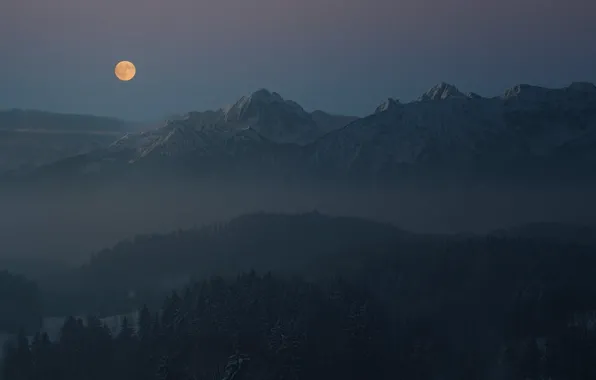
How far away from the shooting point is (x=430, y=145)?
16262 cm

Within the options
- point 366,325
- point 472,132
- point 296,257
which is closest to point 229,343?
point 366,325

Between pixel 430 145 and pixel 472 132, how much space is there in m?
10.2

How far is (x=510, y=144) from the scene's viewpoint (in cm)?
17050

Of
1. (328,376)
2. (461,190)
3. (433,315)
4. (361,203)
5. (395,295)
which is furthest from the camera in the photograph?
(461,190)

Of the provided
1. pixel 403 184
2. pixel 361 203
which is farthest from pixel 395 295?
pixel 403 184

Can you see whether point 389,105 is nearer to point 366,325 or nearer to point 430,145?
point 430,145

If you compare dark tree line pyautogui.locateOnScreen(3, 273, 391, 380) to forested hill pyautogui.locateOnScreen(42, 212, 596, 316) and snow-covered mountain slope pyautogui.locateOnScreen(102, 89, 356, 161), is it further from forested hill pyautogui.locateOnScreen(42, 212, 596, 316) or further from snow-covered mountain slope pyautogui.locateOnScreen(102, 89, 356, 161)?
snow-covered mountain slope pyautogui.locateOnScreen(102, 89, 356, 161)

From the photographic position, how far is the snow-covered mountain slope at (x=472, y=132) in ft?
536

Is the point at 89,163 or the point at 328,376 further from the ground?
the point at 89,163

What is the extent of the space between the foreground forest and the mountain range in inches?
3296

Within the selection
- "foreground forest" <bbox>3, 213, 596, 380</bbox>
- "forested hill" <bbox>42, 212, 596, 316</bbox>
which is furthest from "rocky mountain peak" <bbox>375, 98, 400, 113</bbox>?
"foreground forest" <bbox>3, 213, 596, 380</bbox>

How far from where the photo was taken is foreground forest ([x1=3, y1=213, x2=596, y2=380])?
1951 inches

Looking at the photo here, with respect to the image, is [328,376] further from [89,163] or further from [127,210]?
[89,163]

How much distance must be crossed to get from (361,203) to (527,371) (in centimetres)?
9180
